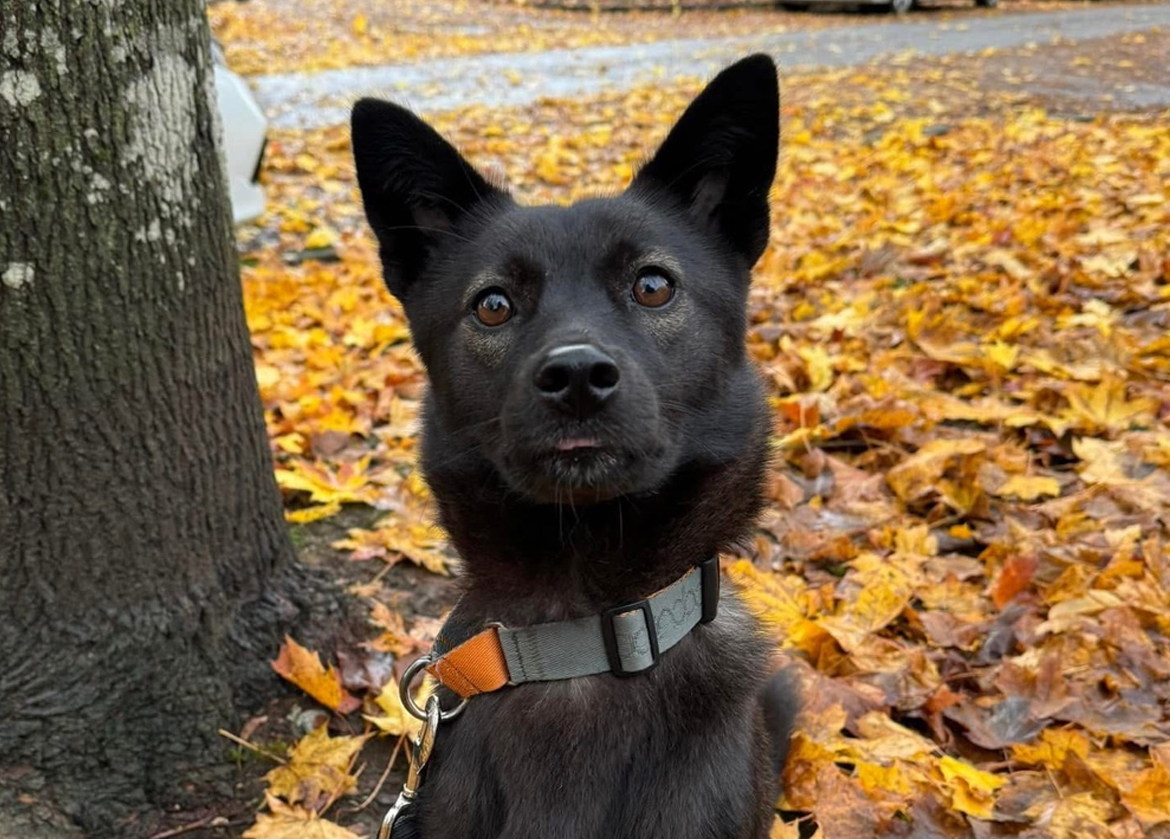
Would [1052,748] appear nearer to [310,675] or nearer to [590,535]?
[590,535]

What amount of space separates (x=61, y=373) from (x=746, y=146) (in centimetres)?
179

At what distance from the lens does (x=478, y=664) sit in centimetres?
208

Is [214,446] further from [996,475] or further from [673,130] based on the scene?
[996,475]

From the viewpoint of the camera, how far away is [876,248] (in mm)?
5945

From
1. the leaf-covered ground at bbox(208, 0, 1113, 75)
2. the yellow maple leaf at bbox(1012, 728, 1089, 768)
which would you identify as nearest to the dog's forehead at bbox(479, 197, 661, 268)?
the yellow maple leaf at bbox(1012, 728, 1089, 768)

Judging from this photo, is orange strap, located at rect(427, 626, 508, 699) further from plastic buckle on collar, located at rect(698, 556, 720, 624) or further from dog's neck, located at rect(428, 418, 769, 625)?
plastic buckle on collar, located at rect(698, 556, 720, 624)

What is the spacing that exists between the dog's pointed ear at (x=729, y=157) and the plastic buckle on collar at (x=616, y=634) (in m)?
1.00

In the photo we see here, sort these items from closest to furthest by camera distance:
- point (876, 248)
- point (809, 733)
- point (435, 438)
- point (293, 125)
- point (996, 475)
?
point (435, 438), point (809, 733), point (996, 475), point (876, 248), point (293, 125)

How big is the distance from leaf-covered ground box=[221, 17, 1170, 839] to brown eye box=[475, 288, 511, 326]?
115cm

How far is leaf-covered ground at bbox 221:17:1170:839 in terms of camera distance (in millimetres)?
2502

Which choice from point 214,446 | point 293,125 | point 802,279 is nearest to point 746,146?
point 214,446

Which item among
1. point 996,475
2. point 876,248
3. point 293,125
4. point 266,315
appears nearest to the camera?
point 996,475

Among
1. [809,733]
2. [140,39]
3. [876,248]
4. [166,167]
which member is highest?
[140,39]

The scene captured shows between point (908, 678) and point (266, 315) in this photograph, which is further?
point (266, 315)
